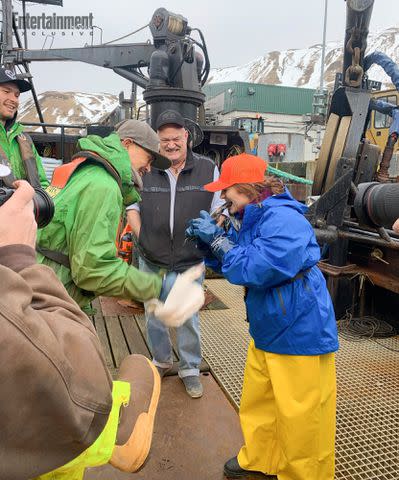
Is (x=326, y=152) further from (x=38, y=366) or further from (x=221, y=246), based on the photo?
(x=38, y=366)

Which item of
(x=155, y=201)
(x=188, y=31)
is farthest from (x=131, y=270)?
(x=188, y=31)

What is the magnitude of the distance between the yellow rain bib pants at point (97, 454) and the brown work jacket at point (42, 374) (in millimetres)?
202

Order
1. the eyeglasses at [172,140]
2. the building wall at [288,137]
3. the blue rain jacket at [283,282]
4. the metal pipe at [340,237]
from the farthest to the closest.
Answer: the building wall at [288,137] → the metal pipe at [340,237] → the eyeglasses at [172,140] → the blue rain jacket at [283,282]

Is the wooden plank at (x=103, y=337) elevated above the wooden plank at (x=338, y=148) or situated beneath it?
situated beneath

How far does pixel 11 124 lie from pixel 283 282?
2936 mm

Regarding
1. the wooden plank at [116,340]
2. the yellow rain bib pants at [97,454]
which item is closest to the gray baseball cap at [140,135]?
the yellow rain bib pants at [97,454]

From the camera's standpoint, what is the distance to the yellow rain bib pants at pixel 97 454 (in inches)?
42.4

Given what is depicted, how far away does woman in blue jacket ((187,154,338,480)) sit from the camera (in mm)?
1967

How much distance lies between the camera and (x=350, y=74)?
4.07m

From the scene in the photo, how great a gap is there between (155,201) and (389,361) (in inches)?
93.2

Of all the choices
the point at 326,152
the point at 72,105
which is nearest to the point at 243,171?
the point at 326,152

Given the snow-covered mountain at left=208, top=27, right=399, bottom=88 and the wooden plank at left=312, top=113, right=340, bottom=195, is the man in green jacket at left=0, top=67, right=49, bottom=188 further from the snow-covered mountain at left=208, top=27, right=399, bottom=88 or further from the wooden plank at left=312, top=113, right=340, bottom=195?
the snow-covered mountain at left=208, top=27, right=399, bottom=88

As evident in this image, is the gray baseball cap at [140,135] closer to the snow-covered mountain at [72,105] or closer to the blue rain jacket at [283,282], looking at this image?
the blue rain jacket at [283,282]

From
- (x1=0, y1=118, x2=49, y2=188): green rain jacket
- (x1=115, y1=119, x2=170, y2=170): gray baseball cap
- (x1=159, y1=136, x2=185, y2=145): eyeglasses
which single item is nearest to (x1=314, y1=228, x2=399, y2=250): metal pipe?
(x1=159, y1=136, x2=185, y2=145): eyeglasses
